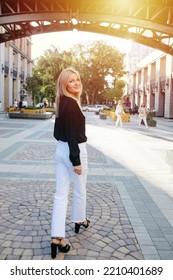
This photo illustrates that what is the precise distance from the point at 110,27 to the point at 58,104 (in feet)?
65.8

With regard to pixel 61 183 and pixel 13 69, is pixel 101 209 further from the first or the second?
pixel 13 69

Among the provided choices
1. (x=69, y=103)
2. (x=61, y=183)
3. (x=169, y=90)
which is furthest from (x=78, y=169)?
(x=169, y=90)

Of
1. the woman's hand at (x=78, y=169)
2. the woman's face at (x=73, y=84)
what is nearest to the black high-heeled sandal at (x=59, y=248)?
the woman's hand at (x=78, y=169)

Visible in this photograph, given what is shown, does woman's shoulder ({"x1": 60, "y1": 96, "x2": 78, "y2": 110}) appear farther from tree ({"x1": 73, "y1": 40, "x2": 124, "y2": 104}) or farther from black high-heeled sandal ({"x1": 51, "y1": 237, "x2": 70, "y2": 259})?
tree ({"x1": 73, "y1": 40, "x2": 124, "y2": 104})

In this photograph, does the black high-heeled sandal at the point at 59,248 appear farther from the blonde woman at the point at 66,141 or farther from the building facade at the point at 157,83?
the building facade at the point at 157,83

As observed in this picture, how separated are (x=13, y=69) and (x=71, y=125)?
40.3 metres

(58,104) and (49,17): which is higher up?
(49,17)

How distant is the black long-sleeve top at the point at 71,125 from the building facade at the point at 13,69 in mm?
32537

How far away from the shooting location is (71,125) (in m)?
3.02

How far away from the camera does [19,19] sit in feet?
60.4

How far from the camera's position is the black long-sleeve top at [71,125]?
3.02m

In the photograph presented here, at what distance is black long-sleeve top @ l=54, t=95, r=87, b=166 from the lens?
9.92 feet

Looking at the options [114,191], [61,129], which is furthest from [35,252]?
[114,191]

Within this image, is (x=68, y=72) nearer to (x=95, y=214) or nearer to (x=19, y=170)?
(x=95, y=214)
